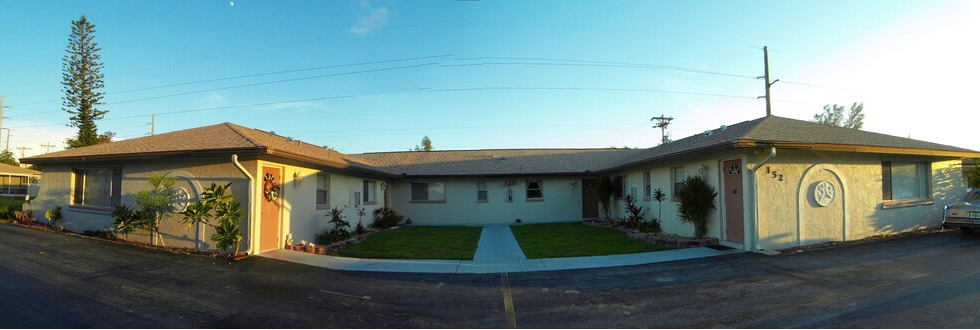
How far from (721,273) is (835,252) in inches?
157

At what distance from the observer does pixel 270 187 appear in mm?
10039

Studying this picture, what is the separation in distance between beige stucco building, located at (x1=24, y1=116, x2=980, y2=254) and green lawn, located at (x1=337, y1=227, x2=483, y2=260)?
193 cm

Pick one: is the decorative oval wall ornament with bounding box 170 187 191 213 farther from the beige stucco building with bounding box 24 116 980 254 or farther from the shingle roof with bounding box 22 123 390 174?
the shingle roof with bounding box 22 123 390 174

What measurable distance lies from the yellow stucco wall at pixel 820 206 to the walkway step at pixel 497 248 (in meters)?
5.87

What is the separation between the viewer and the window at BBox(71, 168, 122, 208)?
37.5 feet

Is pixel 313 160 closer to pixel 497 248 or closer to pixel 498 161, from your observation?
pixel 497 248

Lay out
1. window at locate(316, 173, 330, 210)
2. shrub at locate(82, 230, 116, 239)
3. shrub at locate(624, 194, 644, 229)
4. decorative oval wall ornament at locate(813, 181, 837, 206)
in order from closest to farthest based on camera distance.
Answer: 1. decorative oval wall ornament at locate(813, 181, 837, 206)
2. shrub at locate(82, 230, 116, 239)
3. window at locate(316, 173, 330, 210)
4. shrub at locate(624, 194, 644, 229)

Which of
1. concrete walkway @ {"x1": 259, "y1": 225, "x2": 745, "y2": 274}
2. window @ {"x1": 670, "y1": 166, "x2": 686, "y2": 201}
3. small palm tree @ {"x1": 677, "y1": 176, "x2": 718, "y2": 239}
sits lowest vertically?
concrete walkway @ {"x1": 259, "y1": 225, "x2": 745, "y2": 274}

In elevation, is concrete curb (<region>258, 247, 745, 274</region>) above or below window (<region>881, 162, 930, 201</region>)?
below

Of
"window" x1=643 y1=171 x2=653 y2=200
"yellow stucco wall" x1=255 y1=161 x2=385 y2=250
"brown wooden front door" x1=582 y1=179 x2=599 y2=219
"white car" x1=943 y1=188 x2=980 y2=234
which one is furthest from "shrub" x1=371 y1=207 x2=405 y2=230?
"white car" x1=943 y1=188 x2=980 y2=234

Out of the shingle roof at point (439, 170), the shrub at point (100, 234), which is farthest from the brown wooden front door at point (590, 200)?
the shrub at point (100, 234)

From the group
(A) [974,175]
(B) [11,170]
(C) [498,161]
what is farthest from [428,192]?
(B) [11,170]

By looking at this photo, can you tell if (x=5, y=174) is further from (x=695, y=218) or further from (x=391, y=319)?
(x=695, y=218)

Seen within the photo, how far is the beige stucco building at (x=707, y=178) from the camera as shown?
9.73 m
